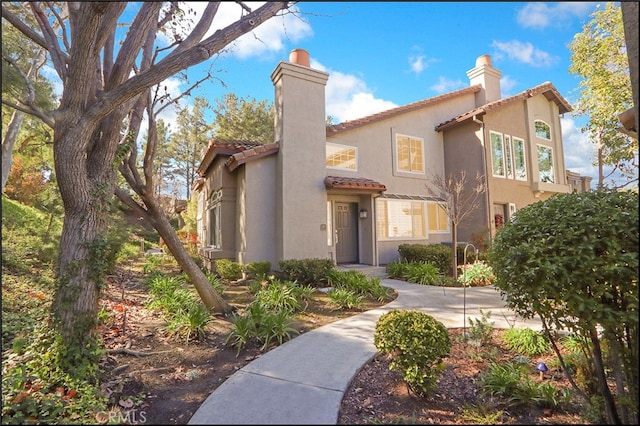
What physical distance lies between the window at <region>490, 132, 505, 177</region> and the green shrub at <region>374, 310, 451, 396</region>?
41.7ft

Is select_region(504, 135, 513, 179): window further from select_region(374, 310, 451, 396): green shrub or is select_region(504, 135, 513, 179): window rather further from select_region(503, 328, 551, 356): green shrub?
select_region(374, 310, 451, 396): green shrub

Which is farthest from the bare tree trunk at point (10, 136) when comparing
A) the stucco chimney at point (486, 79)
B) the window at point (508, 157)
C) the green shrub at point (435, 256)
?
the window at point (508, 157)

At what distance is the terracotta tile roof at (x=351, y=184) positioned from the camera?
416 inches

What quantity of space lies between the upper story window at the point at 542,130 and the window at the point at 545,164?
0.61 meters

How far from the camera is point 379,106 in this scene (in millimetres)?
15039

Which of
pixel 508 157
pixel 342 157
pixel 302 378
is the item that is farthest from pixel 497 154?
pixel 302 378

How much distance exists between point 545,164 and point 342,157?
1167cm

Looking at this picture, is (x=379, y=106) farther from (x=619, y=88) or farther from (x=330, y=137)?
(x=619, y=88)

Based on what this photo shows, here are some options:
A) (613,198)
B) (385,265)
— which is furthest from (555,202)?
(385,265)

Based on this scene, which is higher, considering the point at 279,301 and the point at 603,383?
the point at 279,301

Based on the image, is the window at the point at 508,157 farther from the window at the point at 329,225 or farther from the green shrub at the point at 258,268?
the green shrub at the point at 258,268

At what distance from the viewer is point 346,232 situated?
498 inches

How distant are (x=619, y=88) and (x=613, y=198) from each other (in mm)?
12865

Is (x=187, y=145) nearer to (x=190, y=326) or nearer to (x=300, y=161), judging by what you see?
(x=300, y=161)
